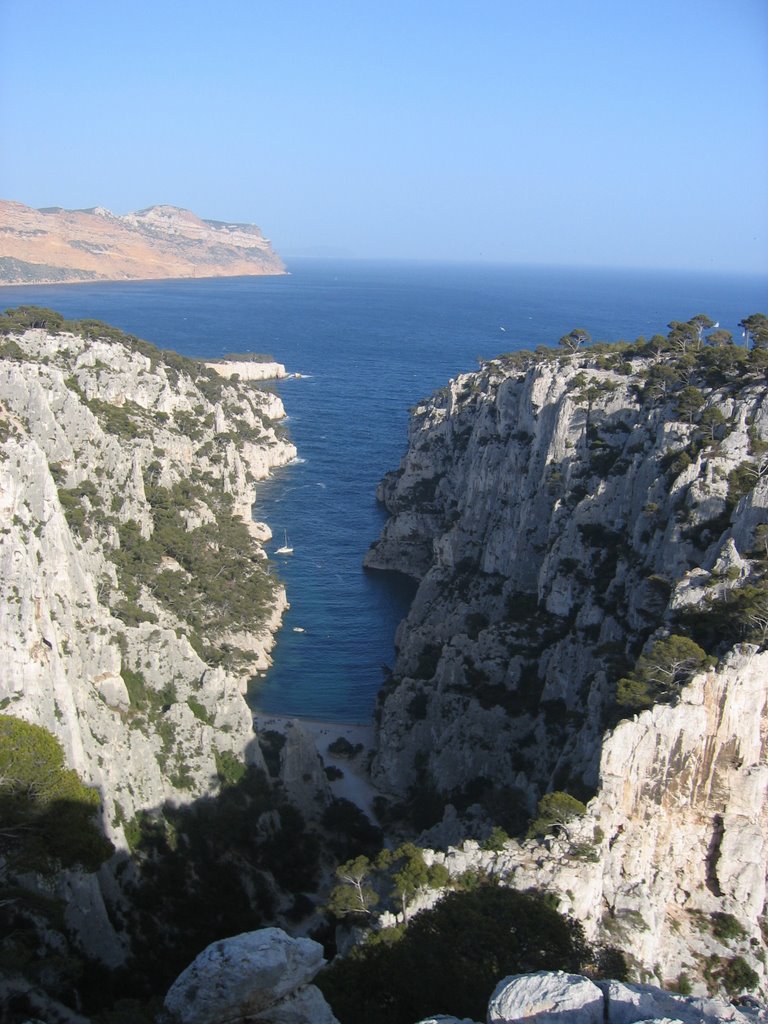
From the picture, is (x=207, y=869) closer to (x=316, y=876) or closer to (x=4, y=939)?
(x=316, y=876)

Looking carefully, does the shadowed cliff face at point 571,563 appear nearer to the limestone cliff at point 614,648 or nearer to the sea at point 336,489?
the limestone cliff at point 614,648

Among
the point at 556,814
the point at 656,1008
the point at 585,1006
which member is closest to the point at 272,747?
the point at 556,814

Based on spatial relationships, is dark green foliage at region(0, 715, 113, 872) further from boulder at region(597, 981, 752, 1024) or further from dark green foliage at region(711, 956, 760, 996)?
dark green foliage at region(711, 956, 760, 996)

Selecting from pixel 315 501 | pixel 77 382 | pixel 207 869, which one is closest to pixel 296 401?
pixel 315 501

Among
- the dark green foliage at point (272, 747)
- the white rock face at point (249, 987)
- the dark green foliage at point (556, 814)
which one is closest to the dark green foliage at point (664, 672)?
the dark green foliage at point (556, 814)

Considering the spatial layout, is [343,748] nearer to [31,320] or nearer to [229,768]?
[229,768]

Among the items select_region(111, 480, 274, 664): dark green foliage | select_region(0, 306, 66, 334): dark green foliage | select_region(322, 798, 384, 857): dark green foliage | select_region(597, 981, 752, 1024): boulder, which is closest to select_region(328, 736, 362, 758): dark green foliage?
select_region(322, 798, 384, 857): dark green foliage
